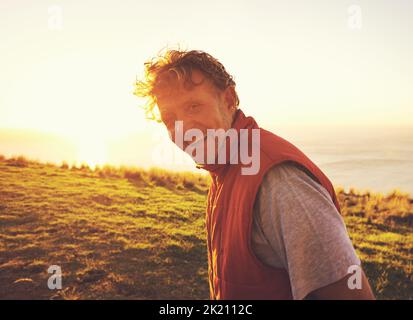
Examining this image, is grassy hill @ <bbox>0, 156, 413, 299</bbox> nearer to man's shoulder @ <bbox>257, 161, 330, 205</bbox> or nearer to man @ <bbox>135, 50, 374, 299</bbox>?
man @ <bbox>135, 50, 374, 299</bbox>

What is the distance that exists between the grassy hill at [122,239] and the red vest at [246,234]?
4071 mm

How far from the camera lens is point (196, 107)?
187cm

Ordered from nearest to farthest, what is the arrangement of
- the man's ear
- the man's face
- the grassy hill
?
the man's face
the man's ear
the grassy hill

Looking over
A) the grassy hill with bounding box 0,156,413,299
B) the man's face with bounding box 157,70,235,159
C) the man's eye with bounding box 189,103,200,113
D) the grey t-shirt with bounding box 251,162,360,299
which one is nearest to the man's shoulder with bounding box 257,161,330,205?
the grey t-shirt with bounding box 251,162,360,299

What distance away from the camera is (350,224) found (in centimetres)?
1026

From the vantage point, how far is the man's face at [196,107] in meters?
1.86

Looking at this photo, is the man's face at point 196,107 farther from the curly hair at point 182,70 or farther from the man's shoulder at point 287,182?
the man's shoulder at point 287,182

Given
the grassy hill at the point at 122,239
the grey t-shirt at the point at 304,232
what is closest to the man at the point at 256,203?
the grey t-shirt at the point at 304,232

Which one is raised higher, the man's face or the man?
the man's face

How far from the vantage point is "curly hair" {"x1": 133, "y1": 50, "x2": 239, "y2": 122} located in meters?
1.91

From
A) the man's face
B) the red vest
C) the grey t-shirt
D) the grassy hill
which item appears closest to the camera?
the grey t-shirt

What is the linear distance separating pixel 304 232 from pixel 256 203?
256 millimetres
